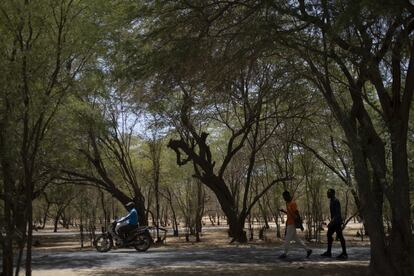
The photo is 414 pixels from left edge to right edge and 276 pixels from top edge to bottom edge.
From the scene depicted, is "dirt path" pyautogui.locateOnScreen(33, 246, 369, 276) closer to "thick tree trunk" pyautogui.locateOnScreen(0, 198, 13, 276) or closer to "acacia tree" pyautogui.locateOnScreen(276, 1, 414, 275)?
"acacia tree" pyautogui.locateOnScreen(276, 1, 414, 275)

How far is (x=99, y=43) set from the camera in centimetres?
1073

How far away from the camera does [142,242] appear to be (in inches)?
709

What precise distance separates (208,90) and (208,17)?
2.45 meters

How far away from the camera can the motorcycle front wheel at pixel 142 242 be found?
17.9 metres

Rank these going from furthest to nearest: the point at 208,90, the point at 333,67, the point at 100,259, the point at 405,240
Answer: the point at 100,259 → the point at 333,67 → the point at 208,90 → the point at 405,240

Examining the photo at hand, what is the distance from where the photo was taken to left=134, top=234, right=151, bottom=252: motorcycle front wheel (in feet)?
58.9

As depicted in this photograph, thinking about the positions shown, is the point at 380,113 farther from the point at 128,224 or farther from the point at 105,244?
the point at 105,244

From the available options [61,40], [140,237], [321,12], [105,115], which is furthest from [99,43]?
[105,115]

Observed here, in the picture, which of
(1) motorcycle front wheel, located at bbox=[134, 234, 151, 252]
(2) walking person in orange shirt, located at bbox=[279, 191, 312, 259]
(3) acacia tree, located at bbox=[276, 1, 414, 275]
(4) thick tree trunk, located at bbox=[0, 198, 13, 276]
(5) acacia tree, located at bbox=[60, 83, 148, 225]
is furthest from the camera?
(5) acacia tree, located at bbox=[60, 83, 148, 225]

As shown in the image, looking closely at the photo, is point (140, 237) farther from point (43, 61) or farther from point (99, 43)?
point (43, 61)

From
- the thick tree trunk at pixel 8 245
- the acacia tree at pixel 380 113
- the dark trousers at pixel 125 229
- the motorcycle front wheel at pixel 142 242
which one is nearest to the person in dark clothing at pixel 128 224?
the dark trousers at pixel 125 229

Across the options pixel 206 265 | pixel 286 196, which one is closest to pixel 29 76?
pixel 206 265

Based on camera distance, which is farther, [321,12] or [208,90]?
[208,90]

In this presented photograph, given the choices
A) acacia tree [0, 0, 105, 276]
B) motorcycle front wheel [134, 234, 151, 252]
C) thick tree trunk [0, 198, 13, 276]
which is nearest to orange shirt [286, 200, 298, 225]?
motorcycle front wheel [134, 234, 151, 252]
